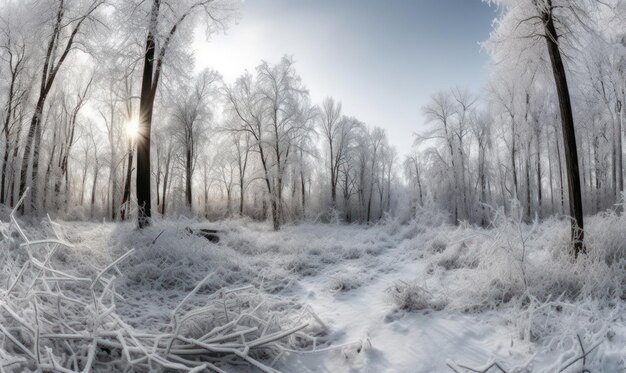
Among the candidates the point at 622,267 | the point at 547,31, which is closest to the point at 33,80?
the point at 547,31

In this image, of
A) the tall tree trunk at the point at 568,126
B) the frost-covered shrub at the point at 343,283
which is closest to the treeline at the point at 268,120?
the tall tree trunk at the point at 568,126

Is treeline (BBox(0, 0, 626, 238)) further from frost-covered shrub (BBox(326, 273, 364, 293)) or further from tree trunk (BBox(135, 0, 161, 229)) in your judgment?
frost-covered shrub (BBox(326, 273, 364, 293))

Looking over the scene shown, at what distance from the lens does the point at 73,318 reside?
2996mm

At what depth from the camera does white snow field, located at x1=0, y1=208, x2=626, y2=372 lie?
268 centimetres

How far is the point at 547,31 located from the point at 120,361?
299 inches

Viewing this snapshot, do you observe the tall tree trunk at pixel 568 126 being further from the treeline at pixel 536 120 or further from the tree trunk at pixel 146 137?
the tree trunk at pixel 146 137

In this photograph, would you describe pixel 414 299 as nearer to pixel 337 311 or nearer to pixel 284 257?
pixel 337 311

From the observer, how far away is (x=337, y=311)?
4.97 metres

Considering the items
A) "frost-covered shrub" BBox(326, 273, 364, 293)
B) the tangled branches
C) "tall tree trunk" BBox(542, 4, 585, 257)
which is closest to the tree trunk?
"frost-covered shrub" BBox(326, 273, 364, 293)

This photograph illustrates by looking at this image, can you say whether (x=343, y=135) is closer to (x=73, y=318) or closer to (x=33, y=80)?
(x=33, y=80)

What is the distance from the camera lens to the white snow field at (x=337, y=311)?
2680 mm

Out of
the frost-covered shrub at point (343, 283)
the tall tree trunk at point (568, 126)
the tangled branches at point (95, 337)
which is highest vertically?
the tall tree trunk at point (568, 126)

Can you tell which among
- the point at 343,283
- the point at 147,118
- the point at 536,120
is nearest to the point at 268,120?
the point at 147,118

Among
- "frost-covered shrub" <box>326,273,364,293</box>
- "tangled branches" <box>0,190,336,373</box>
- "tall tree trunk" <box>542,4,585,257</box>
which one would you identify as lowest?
"frost-covered shrub" <box>326,273,364,293</box>
